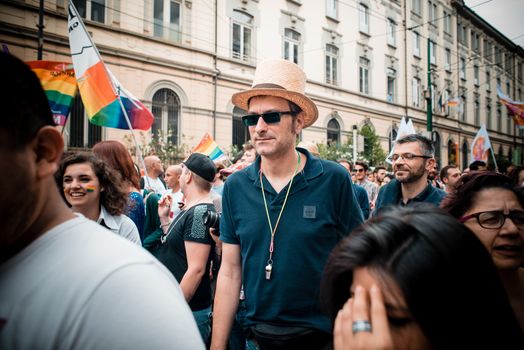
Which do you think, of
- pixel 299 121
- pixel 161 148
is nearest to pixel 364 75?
pixel 161 148

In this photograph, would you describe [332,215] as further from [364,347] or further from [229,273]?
[364,347]

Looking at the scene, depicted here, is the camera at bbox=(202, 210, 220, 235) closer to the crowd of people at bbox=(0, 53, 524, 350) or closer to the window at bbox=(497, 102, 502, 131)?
the crowd of people at bbox=(0, 53, 524, 350)

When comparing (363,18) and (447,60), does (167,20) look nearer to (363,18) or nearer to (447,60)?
(363,18)

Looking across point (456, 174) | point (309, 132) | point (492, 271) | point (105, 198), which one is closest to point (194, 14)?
point (309, 132)

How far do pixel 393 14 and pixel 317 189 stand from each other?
27.2 m

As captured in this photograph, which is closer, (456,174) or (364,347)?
(364,347)

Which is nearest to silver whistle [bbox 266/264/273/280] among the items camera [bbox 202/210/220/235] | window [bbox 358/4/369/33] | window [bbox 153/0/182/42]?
camera [bbox 202/210/220/235]

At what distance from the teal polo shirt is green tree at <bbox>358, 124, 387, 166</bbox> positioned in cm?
1939

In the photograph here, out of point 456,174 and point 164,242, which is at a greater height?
point 456,174

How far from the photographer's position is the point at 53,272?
0.77 meters

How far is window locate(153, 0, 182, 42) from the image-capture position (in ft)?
49.1

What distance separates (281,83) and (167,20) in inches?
574

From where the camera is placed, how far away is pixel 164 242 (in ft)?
9.77

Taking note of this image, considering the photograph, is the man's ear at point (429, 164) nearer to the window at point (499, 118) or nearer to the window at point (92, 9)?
the window at point (92, 9)
